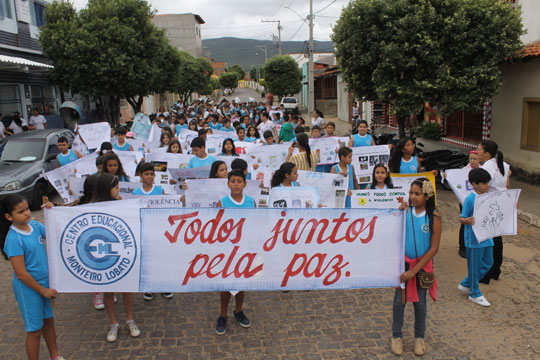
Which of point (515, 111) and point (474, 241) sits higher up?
point (515, 111)

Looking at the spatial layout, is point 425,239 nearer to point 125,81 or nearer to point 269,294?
point 269,294

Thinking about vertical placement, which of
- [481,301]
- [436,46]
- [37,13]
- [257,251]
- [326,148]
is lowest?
[481,301]

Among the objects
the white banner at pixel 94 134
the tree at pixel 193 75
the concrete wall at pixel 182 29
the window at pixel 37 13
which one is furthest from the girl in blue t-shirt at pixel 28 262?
the concrete wall at pixel 182 29

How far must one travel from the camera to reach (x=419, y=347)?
418 cm

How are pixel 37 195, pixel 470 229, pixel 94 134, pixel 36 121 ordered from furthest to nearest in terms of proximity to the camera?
pixel 36 121, pixel 94 134, pixel 37 195, pixel 470 229

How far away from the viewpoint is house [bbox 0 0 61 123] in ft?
57.5

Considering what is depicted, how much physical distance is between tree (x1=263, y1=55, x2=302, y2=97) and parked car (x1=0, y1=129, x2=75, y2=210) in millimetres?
38344

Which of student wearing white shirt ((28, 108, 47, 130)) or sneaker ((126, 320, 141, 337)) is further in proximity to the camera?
student wearing white shirt ((28, 108, 47, 130))

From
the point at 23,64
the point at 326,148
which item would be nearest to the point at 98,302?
the point at 326,148

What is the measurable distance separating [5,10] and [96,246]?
59.0ft

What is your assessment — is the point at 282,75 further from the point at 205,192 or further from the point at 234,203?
the point at 234,203

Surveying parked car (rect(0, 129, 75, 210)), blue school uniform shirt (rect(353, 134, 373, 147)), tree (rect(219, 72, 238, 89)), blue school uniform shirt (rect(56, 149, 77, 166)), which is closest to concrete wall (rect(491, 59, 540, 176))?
blue school uniform shirt (rect(353, 134, 373, 147))

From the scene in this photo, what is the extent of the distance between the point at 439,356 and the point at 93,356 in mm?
3270

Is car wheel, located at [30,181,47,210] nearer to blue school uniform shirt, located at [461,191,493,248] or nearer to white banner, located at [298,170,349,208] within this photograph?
white banner, located at [298,170,349,208]
